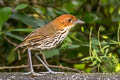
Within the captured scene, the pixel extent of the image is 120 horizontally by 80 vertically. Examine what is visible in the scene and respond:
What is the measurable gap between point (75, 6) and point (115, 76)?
318cm

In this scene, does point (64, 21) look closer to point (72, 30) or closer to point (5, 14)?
point (5, 14)

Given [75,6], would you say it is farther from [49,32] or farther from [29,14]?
[49,32]

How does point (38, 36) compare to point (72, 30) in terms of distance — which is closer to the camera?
point (38, 36)

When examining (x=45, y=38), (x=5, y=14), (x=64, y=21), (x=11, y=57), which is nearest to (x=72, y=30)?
(x=11, y=57)

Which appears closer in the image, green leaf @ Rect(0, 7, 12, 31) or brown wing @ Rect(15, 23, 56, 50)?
brown wing @ Rect(15, 23, 56, 50)

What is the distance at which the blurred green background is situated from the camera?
5.15 m

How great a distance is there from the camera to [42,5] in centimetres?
612

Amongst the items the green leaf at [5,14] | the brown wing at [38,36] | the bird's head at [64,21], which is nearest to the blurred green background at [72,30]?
the green leaf at [5,14]

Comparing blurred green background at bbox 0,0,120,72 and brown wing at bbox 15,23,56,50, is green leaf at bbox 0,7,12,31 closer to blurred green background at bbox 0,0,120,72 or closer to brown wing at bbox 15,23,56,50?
blurred green background at bbox 0,0,120,72

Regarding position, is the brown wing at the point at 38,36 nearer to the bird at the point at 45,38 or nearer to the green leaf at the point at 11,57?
the bird at the point at 45,38

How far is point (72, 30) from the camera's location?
5855 mm

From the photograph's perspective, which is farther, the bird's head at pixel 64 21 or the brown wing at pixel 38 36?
the bird's head at pixel 64 21

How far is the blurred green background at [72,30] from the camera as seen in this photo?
5152 mm

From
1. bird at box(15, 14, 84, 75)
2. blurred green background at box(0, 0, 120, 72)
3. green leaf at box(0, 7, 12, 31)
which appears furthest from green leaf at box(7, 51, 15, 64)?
bird at box(15, 14, 84, 75)
